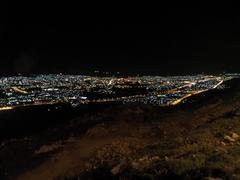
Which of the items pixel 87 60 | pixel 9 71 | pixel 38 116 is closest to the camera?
pixel 38 116

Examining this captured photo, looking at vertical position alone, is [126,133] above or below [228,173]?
below

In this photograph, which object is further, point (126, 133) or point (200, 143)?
point (126, 133)

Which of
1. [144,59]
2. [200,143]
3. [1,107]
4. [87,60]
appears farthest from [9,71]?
[200,143]

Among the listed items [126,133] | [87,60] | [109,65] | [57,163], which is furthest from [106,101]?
[87,60]

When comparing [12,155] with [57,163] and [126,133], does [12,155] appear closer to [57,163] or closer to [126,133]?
[57,163]

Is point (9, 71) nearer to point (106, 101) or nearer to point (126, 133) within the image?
point (106, 101)

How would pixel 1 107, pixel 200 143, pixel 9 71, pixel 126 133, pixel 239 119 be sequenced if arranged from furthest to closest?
pixel 9 71, pixel 1 107, pixel 126 133, pixel 239 119, pixel 200 143
